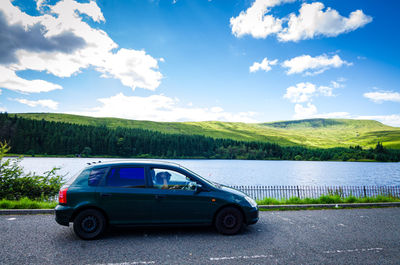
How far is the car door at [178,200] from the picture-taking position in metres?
6.04

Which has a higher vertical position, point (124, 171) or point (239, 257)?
point (124, 171)

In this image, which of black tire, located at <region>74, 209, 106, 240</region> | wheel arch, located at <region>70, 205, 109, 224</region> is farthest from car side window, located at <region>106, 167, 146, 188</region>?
black tire, located at <region>74, 209, 106, 240</region>

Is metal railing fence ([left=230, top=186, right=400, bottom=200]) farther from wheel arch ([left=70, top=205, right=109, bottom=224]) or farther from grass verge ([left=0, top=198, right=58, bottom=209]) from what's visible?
grass verge ([left=0, top=198, right=58, bottom=209])

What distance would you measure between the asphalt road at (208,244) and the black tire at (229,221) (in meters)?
0.18

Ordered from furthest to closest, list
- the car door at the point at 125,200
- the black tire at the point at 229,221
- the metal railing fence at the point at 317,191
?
the metal railing fence at the point at 317,191 < the black tire at the point at 229,221 < the car door at the point at 125,200

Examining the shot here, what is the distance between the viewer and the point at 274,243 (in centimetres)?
574

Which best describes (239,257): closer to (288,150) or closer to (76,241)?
(76,241)

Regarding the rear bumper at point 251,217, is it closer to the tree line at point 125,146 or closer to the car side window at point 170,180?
the car side window at point 170,180

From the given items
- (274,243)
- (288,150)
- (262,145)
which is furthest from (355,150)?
(274,243)

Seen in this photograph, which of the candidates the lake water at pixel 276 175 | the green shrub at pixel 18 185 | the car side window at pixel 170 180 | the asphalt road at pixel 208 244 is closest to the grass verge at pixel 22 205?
the asphalt road at pixel 208 244

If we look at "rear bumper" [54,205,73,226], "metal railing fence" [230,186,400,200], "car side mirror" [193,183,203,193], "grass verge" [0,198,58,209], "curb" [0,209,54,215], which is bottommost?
"metal railing fence" [230,186,400,200]

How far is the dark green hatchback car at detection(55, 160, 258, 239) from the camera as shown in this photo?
5855mm

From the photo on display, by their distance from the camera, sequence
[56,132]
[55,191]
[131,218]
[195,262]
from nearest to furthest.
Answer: [195,262], [131,218], [55,191], [56,132]

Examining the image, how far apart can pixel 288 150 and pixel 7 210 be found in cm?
16673
